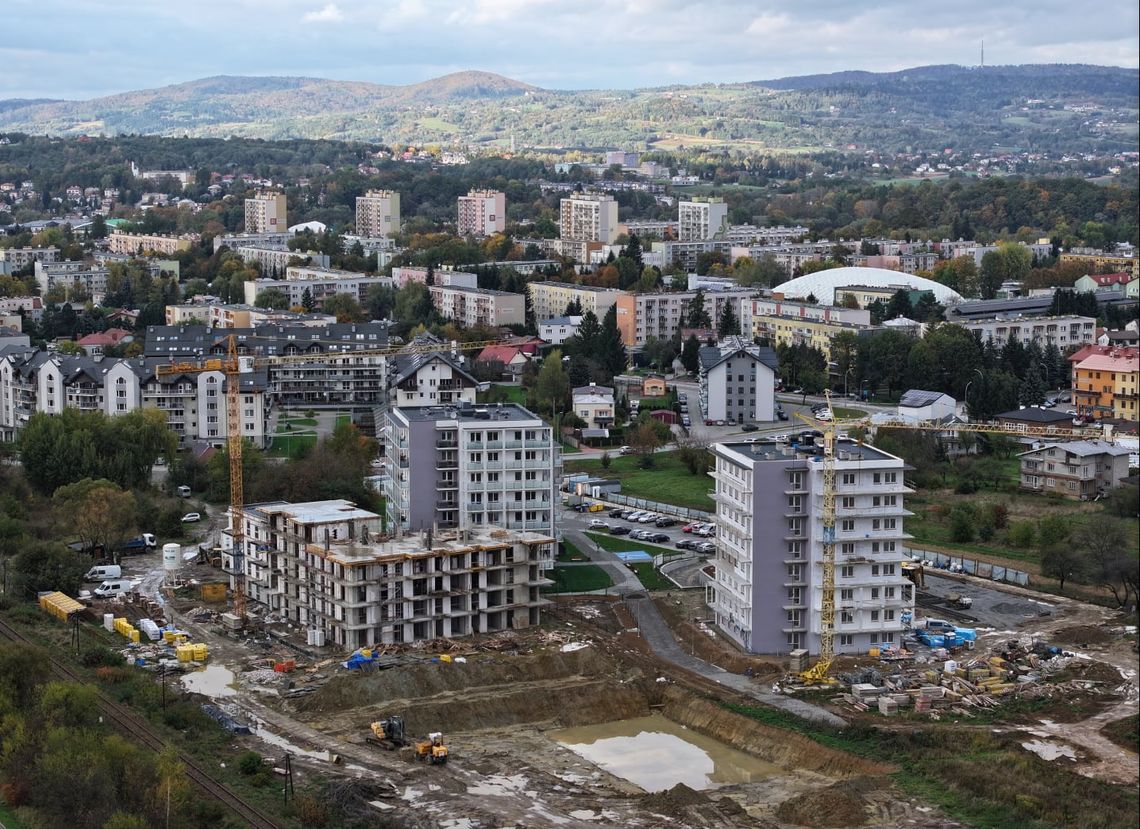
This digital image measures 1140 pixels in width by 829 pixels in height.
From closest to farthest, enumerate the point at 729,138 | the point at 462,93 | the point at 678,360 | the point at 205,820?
the point at 205,820, the point at 678,360, the point at 729,138, the point at 462,93

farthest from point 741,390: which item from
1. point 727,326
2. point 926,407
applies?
point 727,326

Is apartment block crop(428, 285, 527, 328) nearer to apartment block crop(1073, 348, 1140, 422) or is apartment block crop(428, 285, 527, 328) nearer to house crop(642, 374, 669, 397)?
house crop(642, 374, 669, 397)

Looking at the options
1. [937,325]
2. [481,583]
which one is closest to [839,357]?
Answer: [937,325]

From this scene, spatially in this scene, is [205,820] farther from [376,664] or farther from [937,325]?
[937,325]

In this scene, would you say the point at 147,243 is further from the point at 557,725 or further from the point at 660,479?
the point at 557,725

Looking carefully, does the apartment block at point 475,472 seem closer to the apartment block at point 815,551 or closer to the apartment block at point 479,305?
the apartment block at point 815,551

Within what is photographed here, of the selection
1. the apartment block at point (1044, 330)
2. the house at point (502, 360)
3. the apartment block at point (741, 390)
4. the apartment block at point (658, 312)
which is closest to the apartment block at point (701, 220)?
the apartment block at point (658, 312)
